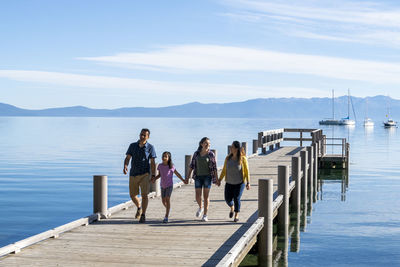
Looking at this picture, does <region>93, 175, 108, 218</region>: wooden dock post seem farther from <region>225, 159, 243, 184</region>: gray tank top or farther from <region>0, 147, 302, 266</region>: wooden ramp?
<region>225, 159, 243, 184</region>: gray tank top

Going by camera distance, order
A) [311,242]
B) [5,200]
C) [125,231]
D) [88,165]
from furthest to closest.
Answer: [88,165] < [5,200] < [311,242] < [125,231]

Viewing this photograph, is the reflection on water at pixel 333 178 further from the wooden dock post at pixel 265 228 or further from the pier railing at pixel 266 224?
the wooden dock post at pixel 265 228

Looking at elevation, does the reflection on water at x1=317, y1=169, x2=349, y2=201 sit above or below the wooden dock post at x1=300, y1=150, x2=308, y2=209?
below

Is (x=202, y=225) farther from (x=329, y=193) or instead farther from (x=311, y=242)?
(x=329, y=193)

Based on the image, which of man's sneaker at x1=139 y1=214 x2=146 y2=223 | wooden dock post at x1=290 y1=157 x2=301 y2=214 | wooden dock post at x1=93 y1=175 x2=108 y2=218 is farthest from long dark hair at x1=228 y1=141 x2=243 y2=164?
wooden dock post at x1=290 y1=157 x2=301 y2=214

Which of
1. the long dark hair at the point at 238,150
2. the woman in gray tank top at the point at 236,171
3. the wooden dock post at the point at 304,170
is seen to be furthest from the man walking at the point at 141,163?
the wooden dock post at the point at 304,170

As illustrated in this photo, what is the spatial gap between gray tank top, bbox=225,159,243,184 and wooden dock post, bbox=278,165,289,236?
8.51ft

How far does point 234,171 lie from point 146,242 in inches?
93.3

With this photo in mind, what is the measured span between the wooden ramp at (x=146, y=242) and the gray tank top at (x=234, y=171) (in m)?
0.85

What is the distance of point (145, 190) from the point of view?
Answer: 10797 mm

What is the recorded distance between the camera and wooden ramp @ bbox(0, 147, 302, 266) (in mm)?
8344

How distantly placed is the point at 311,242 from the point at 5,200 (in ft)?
46.4

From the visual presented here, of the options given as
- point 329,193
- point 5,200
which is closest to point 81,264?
point 5,200

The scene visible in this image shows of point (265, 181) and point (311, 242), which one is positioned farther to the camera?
point (311, 242)
